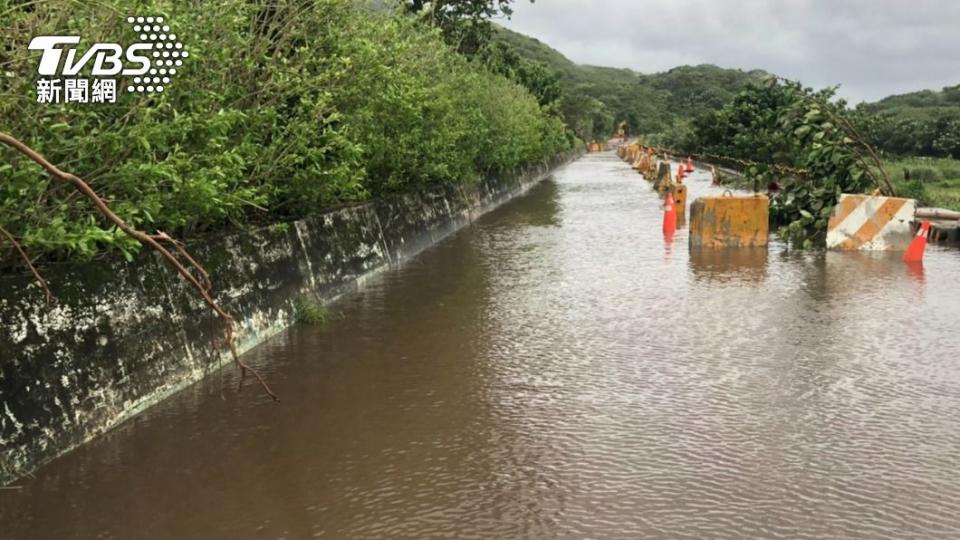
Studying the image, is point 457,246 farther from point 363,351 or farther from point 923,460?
point 923,460

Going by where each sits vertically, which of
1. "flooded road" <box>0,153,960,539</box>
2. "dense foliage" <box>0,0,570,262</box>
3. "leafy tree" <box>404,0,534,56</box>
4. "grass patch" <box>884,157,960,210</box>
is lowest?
"flooded road" <box>0,153,960,539</box>

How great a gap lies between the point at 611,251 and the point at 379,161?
4.50 metres

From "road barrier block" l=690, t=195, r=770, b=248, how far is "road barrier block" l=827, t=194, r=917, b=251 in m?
1.24

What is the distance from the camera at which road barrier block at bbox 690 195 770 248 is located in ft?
49.5

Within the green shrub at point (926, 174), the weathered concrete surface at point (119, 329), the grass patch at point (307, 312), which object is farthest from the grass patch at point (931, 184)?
the weathered concrete surface at point (119, 329)

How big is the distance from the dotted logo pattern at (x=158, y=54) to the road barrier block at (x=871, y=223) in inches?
473

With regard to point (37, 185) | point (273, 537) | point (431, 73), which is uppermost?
point (431, 73)

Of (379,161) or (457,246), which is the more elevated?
(379,161)

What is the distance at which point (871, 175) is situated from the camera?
16.0 meters

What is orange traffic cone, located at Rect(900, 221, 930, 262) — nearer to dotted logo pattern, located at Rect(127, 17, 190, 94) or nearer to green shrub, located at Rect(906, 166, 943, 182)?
dotted logo pattern, located at Rect(127, 17, 190, 94)

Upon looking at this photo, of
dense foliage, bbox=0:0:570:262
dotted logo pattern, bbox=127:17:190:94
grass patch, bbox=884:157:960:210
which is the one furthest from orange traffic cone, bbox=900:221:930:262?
dotted logo pattern, bbox=127:17:190:94

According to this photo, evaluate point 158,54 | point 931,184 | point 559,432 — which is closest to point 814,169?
point 559,432

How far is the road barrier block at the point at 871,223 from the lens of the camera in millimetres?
14336

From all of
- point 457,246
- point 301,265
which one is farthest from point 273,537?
point 457,246
